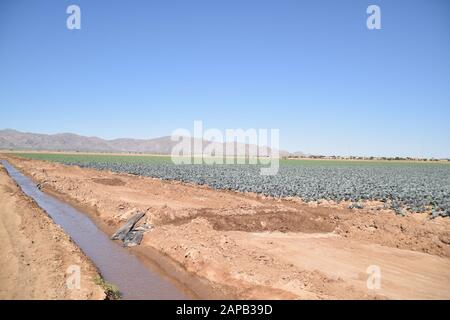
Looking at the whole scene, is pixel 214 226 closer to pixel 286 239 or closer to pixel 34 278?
pixel 286 239

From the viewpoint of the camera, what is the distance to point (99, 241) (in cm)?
1361

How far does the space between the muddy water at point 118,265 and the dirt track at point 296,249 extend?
78cm

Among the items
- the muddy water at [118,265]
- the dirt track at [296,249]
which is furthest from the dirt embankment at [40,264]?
the dirt track at [296,249]

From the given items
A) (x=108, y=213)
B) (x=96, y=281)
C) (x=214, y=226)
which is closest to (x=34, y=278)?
(x=96, y=281)

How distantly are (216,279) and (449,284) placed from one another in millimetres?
5930

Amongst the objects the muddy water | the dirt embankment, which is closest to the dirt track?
the muddy water

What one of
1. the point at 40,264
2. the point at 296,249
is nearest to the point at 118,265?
the point at 40,264

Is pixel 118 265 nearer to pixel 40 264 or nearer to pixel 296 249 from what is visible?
pixel 40 264

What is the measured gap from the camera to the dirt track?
8383 millimetres

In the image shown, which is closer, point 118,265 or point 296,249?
point 118,265

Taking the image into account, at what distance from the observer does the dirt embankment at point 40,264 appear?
751 cm

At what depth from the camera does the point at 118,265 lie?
10.7m

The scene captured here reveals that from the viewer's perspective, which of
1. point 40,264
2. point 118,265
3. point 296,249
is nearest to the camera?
point 40,264

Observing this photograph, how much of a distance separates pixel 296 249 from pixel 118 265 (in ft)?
18.5
